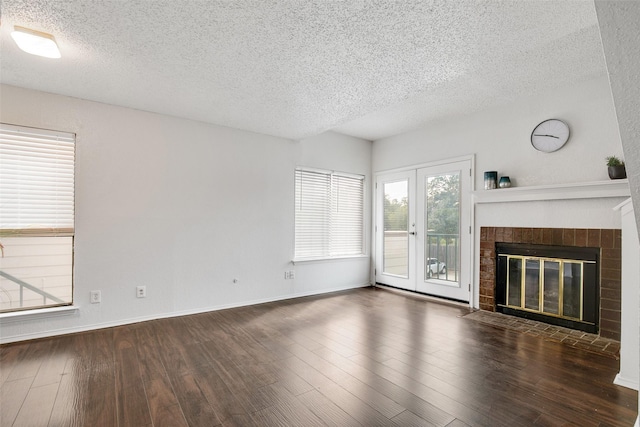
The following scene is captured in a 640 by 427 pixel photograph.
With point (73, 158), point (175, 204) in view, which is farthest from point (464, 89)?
point (73, 158)

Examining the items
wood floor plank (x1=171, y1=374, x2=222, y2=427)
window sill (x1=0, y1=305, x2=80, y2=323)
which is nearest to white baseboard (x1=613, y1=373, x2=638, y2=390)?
wood floor plank (x1=171, y1=374, x2=222, y2=427)

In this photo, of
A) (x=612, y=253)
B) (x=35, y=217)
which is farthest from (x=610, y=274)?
(x=35, y=217)

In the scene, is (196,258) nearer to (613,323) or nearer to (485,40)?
(485,40)

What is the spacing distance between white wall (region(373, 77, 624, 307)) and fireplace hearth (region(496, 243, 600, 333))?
1.03 feet

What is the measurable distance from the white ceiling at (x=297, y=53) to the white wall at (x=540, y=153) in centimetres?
24

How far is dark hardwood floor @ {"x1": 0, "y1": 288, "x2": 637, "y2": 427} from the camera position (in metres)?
1.86

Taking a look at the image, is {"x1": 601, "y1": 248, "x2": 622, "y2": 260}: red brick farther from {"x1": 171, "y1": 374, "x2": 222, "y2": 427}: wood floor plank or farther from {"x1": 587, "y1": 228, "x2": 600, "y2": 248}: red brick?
{"x1": 171, "y1": 374, "x2": 222, "y2": 427}: wood floor plank

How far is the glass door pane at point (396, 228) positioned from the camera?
5.20m

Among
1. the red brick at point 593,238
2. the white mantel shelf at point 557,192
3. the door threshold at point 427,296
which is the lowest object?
the door threshold at point 427,296

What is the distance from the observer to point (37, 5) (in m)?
1.89

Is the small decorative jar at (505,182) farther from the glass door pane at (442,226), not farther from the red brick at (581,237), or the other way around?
the red brick at (581,237)

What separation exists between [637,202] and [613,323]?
300cm

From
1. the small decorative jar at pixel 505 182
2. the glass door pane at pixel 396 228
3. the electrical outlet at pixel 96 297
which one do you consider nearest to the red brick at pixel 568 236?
the small decorative jar at pixel 505 182

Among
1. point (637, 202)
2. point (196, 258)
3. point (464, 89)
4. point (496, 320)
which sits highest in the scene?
point (464, 89)
